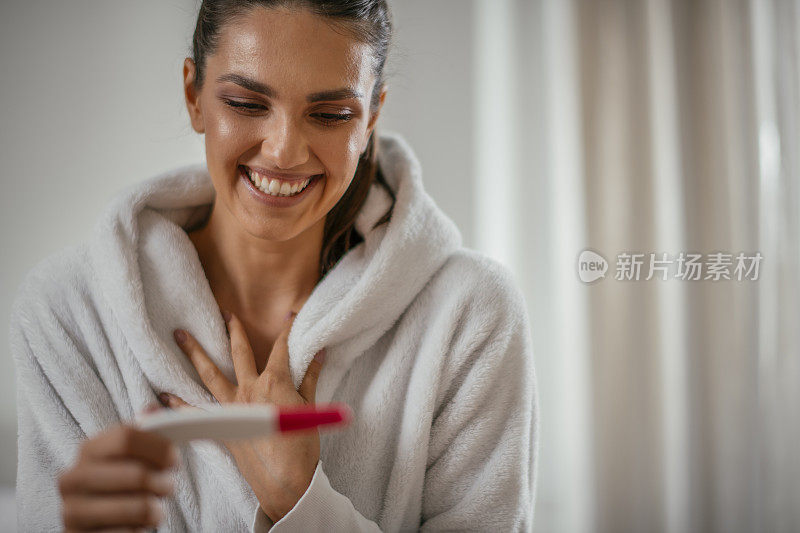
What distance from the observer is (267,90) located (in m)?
0.73

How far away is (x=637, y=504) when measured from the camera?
145 centimetres

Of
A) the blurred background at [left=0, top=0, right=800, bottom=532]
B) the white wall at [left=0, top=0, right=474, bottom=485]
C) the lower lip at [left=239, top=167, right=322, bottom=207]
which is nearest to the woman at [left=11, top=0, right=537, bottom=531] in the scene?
the lower lip at [left=239, top=167, right=322, bottom=207]

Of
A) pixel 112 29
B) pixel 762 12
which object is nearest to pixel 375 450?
pixel 112 29

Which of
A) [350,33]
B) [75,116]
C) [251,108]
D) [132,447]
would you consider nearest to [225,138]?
[251,108]

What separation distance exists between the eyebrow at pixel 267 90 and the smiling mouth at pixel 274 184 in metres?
0.10

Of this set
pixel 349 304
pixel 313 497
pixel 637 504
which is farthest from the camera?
pixel 637 504

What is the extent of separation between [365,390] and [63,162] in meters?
0.80

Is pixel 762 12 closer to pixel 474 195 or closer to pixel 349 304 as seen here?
pixel 474 195

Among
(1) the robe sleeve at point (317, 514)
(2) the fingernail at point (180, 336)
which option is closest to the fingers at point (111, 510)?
(1) the robe sleeve at point (317, 514)

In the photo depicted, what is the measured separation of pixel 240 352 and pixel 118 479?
0.36m

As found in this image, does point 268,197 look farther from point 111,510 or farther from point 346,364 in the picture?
point 111,510

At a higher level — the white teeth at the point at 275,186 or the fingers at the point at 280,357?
the white teeth at the point at 275,186

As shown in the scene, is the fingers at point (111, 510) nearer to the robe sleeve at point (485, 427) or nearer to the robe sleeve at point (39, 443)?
the robe sleeve at point (39, 443)

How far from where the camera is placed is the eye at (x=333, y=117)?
767 mm
